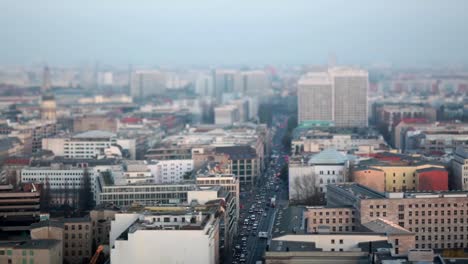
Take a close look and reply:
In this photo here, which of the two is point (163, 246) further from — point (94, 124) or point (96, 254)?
point (94, 124)

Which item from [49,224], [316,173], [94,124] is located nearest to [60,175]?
[316,173]

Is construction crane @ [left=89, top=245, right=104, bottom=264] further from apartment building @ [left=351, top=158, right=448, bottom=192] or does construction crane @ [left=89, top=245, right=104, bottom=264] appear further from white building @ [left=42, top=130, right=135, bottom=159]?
white building @ [left=42, top=130, right=135, bottom=159]

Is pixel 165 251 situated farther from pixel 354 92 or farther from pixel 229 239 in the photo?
pixel 354 92

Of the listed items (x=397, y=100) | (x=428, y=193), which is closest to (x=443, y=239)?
(x=428, y=193)

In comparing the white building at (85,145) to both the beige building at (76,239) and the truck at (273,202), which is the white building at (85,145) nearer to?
the truck at (273,202)

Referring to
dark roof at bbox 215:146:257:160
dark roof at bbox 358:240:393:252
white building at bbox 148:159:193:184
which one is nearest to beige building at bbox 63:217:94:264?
dark roof at bbox 358:240:393:252

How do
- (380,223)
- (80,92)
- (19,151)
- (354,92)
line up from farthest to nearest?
(80,92)
(354,92)
(19,151)
(380,223)

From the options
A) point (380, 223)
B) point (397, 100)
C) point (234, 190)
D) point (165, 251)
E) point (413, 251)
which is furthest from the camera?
point (397, 100)

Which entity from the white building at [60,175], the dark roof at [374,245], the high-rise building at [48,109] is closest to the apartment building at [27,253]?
the dark roof at [374,245]
